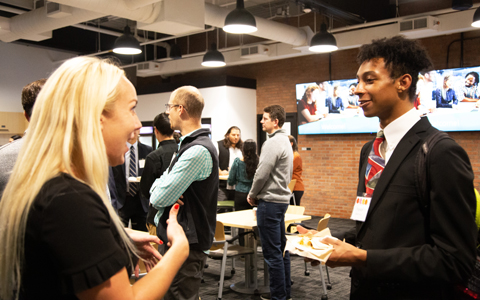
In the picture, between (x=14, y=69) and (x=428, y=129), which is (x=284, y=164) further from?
(x=14, y=69)

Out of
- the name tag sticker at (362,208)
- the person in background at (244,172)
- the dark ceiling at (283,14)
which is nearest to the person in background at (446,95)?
the dark ceiling at (283,14)

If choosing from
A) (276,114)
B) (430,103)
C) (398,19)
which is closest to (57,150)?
(276,114)

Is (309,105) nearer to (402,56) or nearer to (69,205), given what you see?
(402,56)

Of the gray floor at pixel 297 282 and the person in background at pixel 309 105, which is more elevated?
the person in background at pixel 309 105

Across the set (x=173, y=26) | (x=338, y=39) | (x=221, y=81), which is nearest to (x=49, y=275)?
(x=173, y=26)

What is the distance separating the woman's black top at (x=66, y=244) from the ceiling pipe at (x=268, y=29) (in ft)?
21.4

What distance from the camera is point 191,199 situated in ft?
8.02

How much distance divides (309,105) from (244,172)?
4334mm

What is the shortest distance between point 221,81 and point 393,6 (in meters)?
4.10

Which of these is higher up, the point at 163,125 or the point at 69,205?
the point at 163,125

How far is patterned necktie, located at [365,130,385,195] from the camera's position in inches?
60.1

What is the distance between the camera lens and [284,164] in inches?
155

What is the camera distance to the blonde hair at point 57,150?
870 mm

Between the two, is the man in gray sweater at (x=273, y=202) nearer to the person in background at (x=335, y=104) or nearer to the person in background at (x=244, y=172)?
the person in background at (x=244, y=172)
